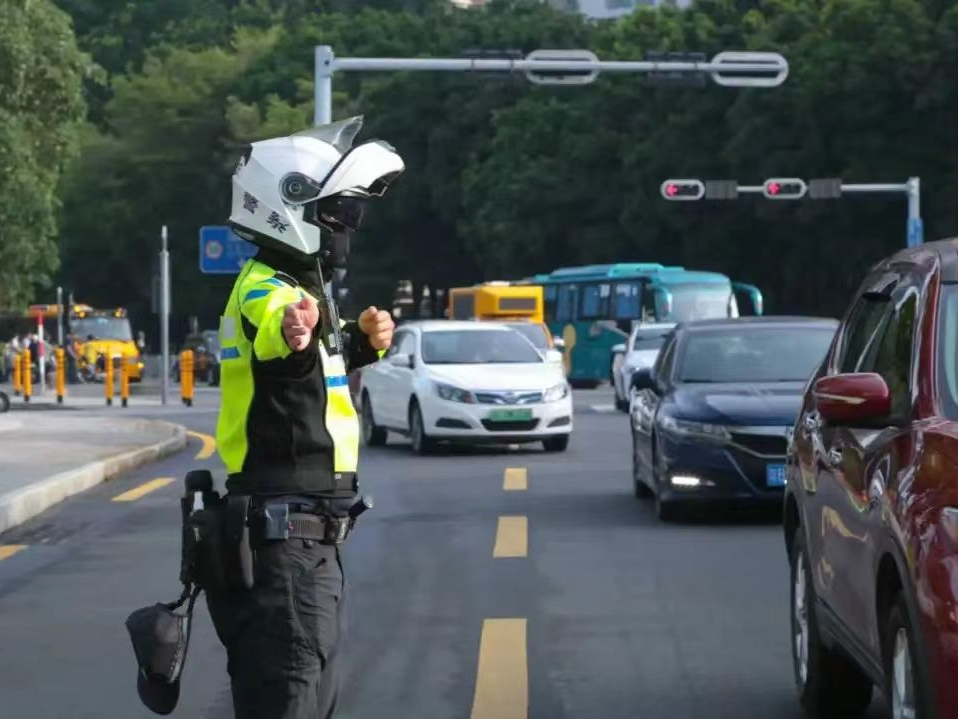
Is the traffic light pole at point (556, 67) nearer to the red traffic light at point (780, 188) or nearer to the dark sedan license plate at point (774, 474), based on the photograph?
the dark sedan license plate at point (774, 474)

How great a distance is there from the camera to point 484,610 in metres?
11.2

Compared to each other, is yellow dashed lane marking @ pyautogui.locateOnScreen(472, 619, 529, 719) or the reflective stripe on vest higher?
the reflective stripe on vest

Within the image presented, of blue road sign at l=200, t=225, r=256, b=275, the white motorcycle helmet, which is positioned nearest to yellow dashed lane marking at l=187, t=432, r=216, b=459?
blue road sign at l=200, t=225, r=256, b=275

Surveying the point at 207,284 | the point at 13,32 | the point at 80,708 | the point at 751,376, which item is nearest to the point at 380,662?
the point at 80,708

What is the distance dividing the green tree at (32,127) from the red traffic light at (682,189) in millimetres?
16247

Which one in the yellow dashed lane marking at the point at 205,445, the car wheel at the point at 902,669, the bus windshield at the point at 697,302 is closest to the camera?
the car wheel at the point at 902,669

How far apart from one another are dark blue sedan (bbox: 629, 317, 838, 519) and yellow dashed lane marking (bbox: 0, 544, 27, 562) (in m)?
4.29

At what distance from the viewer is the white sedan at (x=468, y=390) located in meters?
24.6

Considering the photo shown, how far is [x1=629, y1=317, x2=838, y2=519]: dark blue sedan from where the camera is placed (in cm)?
1530

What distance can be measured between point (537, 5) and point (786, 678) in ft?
260

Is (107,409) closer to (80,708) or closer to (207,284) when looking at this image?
(80,708)

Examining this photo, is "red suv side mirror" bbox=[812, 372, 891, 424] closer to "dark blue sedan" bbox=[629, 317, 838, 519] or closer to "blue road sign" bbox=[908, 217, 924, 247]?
"dark blue sedan" bbox=[629, 317, 838, 519]

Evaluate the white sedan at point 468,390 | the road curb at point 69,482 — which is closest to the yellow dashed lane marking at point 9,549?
the road curb at point 69,482

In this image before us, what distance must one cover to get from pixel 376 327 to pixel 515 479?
48.0 ft
